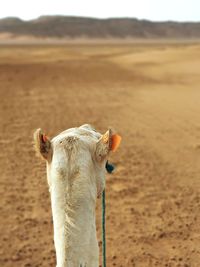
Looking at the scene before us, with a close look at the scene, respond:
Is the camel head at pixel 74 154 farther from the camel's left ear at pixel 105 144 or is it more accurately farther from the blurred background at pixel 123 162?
the blurred background at pixel 123 162

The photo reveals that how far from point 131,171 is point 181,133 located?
10.4 ft

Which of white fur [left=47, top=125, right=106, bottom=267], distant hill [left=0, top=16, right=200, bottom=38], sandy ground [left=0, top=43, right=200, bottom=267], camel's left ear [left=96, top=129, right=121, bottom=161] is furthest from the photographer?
distant hill [left=0, top=16, right=200, bottom=38]

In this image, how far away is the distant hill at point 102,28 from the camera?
5423 inches

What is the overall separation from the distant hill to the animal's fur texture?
435ft

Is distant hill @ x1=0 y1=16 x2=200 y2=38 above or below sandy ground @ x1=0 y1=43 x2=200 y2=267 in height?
above

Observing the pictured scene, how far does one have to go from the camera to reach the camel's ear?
1931 millimetres

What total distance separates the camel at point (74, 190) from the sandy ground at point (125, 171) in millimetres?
3654

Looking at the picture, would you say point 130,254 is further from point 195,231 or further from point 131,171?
point 131,171

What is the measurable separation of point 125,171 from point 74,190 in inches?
256

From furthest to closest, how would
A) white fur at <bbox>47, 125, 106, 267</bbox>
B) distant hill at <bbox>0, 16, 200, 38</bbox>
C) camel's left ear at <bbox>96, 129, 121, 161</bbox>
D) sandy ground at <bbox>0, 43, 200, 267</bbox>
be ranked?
distant hill at <bbox>0, 16, 200, 38</bbox>, sandy ground at <bbox>0, 43, 200, 267</bbox>, camel's left ear at <bbox>96, 129, 121, 161</bbox>, white fur at <bbox>47, 125, 106, 267</bbox>

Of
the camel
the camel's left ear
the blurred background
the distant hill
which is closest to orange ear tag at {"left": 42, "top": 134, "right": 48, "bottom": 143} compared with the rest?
the camel

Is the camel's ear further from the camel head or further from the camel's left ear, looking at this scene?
the camel's left ear

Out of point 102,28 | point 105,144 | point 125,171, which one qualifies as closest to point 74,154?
point 105,144

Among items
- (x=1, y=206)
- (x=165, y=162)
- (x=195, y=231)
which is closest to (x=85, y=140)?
(x=195, y=231)
